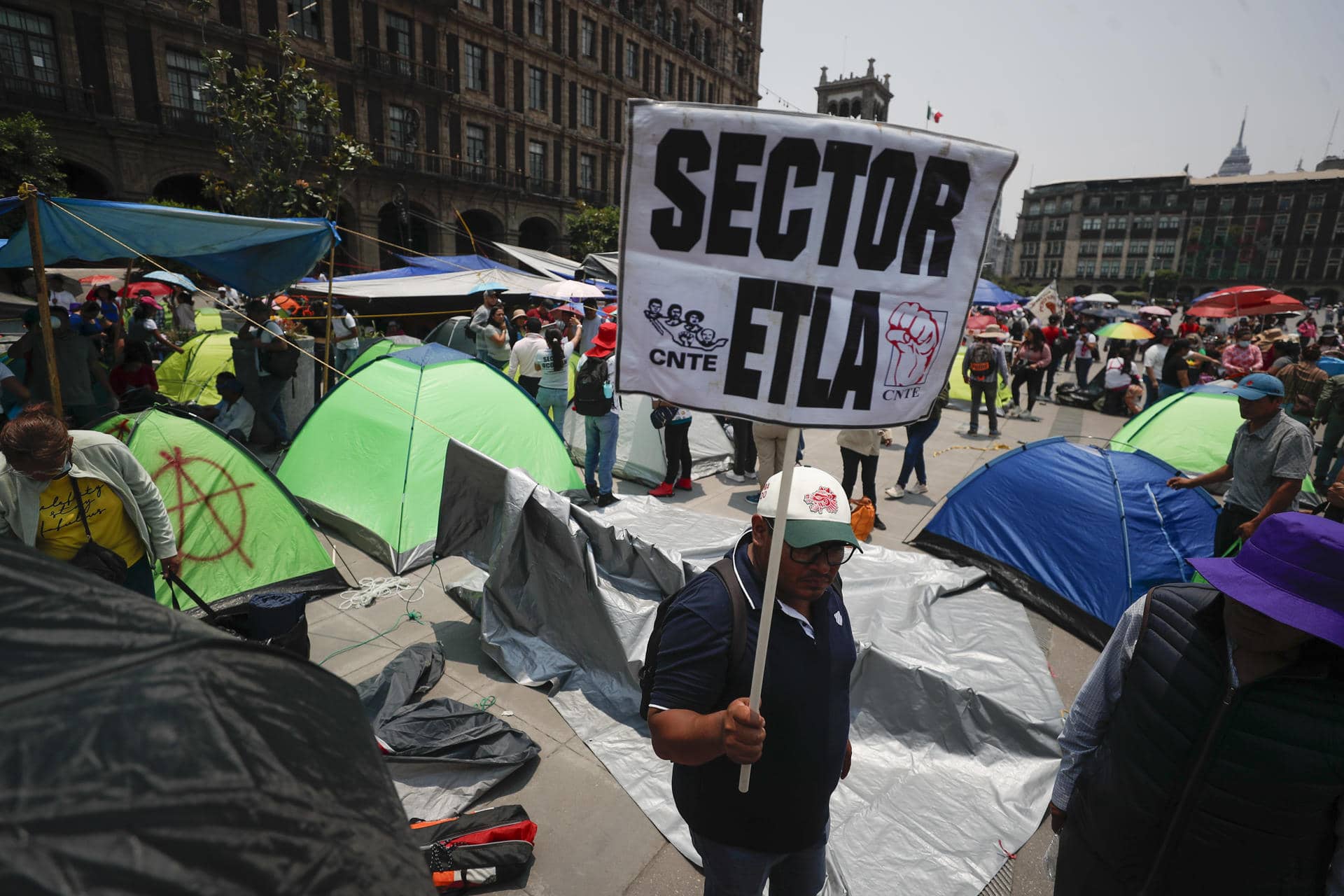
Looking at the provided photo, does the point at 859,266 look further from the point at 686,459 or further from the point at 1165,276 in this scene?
the point at 1165,276

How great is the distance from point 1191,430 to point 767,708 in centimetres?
787

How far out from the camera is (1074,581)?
4844 mm

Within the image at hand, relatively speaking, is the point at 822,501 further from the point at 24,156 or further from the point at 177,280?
the point at 24,156

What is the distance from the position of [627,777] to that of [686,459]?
180 inches

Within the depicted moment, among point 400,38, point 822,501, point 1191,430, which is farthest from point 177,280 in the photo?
point 400,38

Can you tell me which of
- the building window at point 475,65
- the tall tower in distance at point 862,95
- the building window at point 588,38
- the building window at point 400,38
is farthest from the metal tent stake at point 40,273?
the tall tower in distance at point 862,95

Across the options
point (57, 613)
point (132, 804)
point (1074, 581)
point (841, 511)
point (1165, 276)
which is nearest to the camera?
point (132, 804)

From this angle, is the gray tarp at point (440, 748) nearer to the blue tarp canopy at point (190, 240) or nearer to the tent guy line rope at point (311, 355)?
the tent guy line rope at point (311, 355)

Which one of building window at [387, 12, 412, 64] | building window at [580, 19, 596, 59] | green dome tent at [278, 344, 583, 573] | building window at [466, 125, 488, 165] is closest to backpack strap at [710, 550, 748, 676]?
green dome tent at [278, 344, 583, 573]

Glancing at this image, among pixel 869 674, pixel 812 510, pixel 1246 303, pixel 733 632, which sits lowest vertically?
pixel 869 674

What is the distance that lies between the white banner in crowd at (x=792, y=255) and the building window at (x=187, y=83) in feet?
91.4

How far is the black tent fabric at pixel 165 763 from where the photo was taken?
1.84 ft

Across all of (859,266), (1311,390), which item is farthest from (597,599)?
(1311,390)

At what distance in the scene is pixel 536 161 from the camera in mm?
35156
